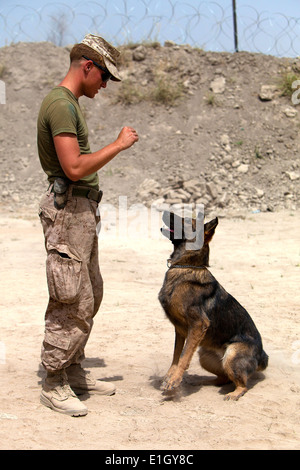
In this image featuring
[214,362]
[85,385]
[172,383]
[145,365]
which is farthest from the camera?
[145,365]

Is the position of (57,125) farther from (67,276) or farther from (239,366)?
(239,366)

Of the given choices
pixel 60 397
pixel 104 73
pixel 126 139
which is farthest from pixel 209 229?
pixel 60 397

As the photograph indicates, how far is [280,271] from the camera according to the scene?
8.45 m

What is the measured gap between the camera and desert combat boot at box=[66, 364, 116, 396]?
14.0 feet

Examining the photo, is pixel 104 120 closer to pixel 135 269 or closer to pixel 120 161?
pixel 120 161

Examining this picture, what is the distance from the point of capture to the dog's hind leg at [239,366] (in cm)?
413

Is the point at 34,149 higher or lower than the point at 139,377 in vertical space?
higher

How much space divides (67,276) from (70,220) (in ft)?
1.32

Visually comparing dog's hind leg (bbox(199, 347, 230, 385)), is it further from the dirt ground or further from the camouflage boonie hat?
the camouflage boonie hat

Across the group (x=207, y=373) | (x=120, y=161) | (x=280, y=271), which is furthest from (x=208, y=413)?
(x=120, y=161)

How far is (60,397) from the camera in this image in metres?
3.84

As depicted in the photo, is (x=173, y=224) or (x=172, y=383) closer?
(x=172, y=383)

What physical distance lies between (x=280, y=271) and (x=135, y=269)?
2.40 meters

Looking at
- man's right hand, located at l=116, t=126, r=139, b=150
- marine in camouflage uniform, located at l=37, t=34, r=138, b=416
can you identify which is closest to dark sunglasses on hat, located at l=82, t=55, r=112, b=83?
marine in camouflage uniform, located at l=37, t=34, r=138, b=416
